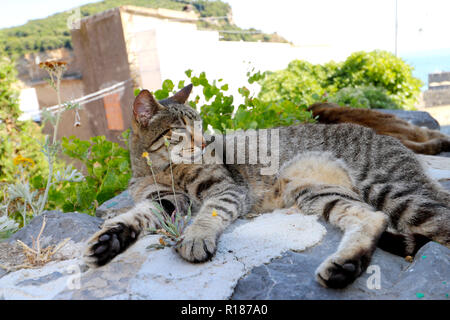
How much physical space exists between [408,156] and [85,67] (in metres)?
7.39

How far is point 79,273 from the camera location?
146 centimetres

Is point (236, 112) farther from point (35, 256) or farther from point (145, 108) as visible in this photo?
point (35, 256)

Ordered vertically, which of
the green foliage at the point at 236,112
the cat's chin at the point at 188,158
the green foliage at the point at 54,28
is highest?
the green foliage at the point at 54,28

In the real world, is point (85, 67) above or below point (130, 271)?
above

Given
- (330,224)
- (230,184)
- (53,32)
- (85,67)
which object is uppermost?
(53,32)

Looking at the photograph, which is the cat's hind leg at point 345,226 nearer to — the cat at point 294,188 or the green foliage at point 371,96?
the cat at point 294,188

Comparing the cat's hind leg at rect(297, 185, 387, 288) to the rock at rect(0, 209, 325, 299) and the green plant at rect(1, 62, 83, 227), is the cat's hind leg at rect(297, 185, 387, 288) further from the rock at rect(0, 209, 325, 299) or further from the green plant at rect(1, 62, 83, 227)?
the green plant at rect(1, 62, 83, 227)

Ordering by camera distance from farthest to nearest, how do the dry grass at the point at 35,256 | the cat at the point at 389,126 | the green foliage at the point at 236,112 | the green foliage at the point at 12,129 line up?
the green foliage at the point at 12,129 → the cat at the point at 389,126 → the green foliage at the point at 236,112 → the dry grass at the point at 35,256

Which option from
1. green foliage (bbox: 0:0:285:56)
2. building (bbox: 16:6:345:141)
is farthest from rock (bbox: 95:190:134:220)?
green foliage (bbox: 0:0:285:56)

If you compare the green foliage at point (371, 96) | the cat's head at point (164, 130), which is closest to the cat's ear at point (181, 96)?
the cat's head at point (164, 130)

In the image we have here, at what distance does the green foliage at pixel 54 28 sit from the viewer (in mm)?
7827
